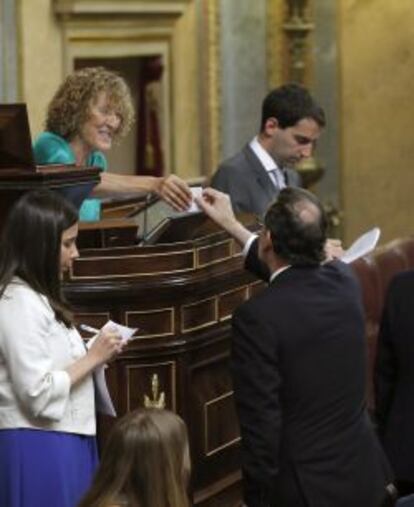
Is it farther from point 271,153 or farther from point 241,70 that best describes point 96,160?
point 241,70

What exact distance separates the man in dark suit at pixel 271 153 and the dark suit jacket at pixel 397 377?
41.7 inches

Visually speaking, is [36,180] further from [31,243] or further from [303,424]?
[303,424]

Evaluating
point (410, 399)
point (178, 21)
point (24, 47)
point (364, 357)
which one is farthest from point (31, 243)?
point (178, 21)

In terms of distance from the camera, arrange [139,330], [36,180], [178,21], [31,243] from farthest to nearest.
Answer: [178,21] < [139,330] < [36,180] < [31,243]

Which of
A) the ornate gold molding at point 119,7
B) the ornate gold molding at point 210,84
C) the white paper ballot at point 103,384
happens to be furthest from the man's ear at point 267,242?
the ornate gold molding at point 210,84

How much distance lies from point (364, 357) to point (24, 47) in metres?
3.67

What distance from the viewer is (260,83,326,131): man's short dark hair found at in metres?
5.72

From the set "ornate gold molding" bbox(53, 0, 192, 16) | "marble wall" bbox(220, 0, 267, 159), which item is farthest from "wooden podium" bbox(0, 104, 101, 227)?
"marble wall" bbox(220, 0, 267, 159)

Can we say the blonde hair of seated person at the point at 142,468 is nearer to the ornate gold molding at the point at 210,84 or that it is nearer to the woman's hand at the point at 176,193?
the woman's hand at the point at 176,193

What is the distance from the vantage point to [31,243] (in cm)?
402

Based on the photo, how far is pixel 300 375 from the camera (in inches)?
161

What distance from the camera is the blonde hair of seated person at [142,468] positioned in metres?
3.13

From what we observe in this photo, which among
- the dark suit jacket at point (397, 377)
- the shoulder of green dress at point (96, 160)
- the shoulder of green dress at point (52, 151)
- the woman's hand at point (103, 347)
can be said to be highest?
the shoulder of green dress at point (52, 151)

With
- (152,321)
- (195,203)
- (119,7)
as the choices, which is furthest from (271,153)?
(119,7)
